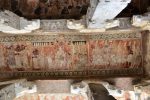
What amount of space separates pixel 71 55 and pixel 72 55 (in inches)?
1.0

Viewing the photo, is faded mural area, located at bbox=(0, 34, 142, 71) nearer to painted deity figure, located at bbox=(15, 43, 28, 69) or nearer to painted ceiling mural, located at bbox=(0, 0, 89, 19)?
painted deity figure, located at bbox=(15, 43, 28, 69)

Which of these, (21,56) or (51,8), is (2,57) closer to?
(21,56)

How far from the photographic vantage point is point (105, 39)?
9.31 meters

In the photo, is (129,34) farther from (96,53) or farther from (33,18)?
(33,18)

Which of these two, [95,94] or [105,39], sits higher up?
[105,39]

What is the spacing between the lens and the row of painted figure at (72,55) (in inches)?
369

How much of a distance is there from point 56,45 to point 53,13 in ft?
3.09

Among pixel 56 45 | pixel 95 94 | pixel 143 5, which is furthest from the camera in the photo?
pixel 56 45

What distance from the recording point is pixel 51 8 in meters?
8.91

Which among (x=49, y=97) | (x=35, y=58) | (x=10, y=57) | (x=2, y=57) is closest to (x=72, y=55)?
(x=35, y=58)

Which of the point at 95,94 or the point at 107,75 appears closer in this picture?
the point at 95,94

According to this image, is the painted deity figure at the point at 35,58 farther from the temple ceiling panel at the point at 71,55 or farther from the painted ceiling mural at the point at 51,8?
the painted ceiling mural at the point at 51,8

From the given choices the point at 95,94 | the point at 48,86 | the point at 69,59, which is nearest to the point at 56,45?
the point at 69,59

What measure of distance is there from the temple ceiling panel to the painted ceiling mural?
0.63m
